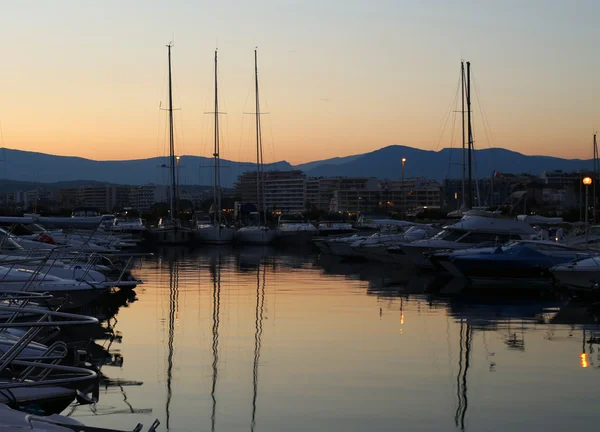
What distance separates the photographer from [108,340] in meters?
16.5

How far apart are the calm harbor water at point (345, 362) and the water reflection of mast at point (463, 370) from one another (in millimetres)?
28

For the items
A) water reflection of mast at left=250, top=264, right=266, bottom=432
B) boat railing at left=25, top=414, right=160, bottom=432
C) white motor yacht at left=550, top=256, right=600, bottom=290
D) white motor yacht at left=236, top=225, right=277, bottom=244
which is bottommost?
white motor yacht at left=236, top=225, right=277, bottom=244

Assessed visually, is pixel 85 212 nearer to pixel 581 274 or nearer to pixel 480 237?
pixel 480 237

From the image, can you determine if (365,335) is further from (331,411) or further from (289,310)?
(331,411)

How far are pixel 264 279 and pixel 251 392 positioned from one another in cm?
1885

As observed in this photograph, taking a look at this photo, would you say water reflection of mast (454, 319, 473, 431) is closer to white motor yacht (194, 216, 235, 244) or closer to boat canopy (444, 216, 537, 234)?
boat canopy (444, 216, 537, 234)

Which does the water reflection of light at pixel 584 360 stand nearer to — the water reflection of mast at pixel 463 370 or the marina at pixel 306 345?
the marina at pixel 306 345

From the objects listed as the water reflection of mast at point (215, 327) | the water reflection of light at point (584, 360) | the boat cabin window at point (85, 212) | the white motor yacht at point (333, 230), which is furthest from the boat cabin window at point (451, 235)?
the boat cabin window at point (85, 212)

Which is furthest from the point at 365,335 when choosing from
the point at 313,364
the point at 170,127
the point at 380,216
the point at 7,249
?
the point at 380,216

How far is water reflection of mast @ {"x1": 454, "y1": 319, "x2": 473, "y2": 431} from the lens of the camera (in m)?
10.9

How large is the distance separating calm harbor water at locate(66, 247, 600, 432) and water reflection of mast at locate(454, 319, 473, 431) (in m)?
0.03

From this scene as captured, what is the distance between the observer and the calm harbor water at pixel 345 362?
10.8 meters

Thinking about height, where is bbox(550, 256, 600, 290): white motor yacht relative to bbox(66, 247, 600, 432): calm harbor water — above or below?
above

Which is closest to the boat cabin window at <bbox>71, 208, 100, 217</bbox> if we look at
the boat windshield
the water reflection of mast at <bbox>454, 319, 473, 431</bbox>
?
the boat windshield
